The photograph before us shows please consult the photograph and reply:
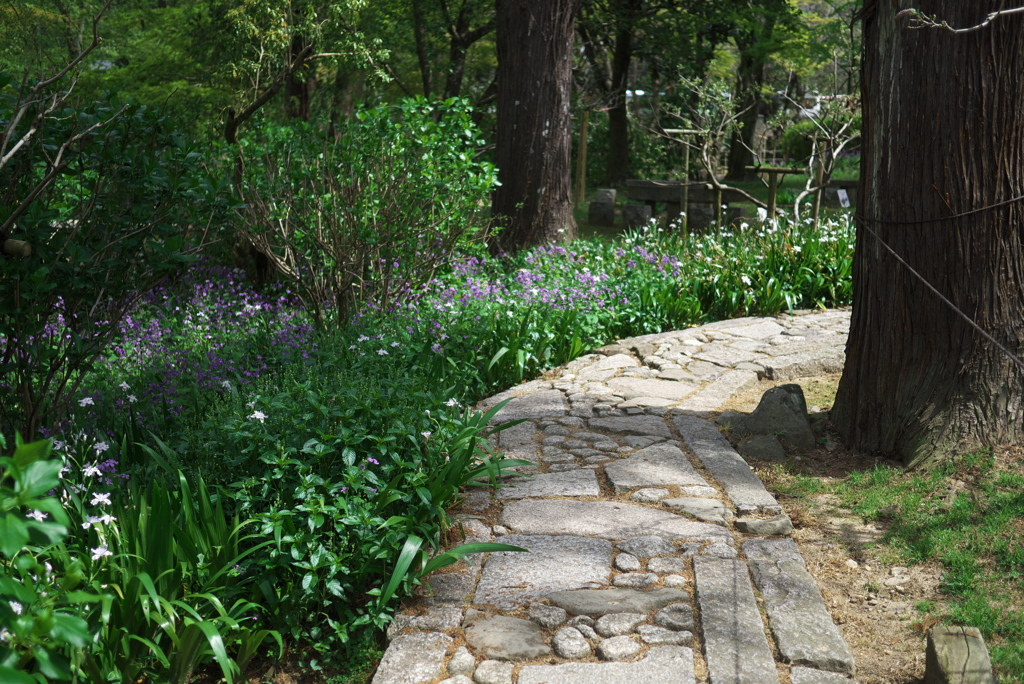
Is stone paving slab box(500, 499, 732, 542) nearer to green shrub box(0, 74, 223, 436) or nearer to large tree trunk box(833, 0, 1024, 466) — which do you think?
large tree trunk box(833, 0, 1024, 466)

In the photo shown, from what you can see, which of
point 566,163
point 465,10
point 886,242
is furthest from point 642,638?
point 465,10

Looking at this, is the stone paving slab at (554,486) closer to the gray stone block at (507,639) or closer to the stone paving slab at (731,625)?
the stone paving slab at (731,625)

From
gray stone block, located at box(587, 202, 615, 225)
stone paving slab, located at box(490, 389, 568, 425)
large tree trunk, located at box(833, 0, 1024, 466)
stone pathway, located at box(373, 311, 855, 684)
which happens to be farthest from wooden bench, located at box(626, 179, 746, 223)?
large tree trunk, located at box(833, 0, 1024, 466)

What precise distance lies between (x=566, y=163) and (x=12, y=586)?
7615mm

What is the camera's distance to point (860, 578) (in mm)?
3314

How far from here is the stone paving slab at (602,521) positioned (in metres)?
3.53

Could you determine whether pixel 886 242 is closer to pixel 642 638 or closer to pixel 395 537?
pixel 642 638

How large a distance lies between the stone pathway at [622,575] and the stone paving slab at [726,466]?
0.04 feet

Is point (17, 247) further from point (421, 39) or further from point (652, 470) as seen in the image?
point (421, 39)

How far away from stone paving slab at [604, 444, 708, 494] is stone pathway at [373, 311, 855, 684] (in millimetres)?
10

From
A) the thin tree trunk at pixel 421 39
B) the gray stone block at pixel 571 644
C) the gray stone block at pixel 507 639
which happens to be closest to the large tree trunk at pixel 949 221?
the gray stone block at pixel 571 644

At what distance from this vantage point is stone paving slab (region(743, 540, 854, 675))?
269 cm

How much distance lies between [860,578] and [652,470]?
114cm

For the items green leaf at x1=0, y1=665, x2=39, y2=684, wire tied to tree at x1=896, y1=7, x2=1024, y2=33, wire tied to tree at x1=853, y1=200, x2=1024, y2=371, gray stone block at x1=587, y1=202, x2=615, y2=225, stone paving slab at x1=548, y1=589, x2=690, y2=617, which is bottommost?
stone paving slab at x1=548, y1=589, x2=690, y2=617
